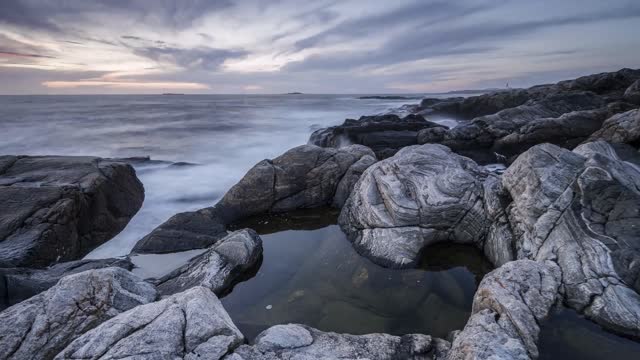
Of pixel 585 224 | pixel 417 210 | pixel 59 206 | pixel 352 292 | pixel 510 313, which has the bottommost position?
pixel 352 292

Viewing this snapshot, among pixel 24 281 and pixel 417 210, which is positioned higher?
pixel 417 210

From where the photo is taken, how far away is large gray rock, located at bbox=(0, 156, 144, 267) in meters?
7.34

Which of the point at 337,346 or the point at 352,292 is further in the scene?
the point at 352,292

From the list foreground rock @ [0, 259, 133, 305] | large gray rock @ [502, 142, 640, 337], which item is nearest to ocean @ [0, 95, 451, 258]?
foreground rock @ [0, 259, 133, 305]

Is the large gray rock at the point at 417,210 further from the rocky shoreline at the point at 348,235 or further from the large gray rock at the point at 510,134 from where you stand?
the large gray rock at the point at 510,134

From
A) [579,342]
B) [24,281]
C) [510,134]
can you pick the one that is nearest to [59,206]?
[24,281]

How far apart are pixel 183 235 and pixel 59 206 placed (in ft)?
9.21

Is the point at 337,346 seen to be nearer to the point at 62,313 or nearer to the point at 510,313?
the point at 510,313

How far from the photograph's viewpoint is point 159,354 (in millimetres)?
3750

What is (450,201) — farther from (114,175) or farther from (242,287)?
(114,175)

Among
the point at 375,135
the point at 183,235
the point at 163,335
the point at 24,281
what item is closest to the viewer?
the point at 163,335

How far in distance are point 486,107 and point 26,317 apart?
42.7 metres

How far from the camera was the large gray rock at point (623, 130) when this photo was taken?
10.6m

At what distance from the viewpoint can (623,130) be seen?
11.3 meters
